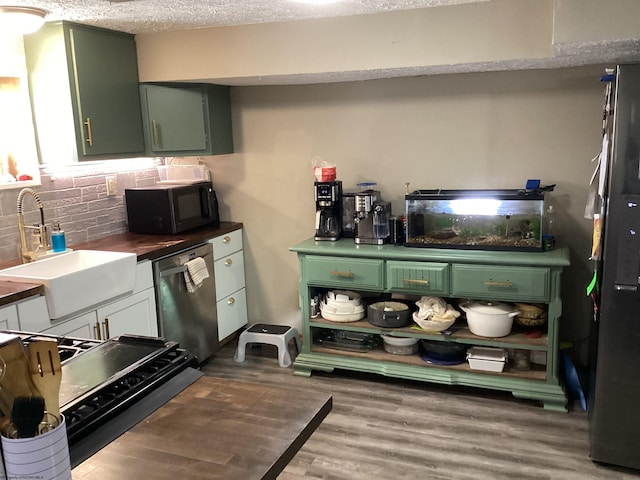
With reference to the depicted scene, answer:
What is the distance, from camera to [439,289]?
3178 millimetres

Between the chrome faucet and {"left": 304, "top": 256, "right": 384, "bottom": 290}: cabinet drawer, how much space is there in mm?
1501

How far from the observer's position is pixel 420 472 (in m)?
2.53

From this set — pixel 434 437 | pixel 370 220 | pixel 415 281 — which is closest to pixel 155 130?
pixel 370 220

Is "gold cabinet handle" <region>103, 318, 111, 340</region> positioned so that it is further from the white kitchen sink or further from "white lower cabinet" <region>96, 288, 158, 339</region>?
the white kitchen sink

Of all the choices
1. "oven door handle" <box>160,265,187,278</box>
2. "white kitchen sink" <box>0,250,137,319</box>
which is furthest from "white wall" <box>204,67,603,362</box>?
"white kitchen sink" <box>0,250,137,319</box>

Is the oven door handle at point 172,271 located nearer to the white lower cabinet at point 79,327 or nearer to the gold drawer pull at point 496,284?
the white lower cabinet at point 79,327

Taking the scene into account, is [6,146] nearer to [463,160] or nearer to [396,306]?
[396,306]

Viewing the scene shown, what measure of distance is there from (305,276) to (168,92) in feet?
4.85

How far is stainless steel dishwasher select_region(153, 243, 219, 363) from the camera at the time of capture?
322cm

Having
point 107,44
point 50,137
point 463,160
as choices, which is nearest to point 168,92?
point 107,44

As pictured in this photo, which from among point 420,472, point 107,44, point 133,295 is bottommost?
point 420,472

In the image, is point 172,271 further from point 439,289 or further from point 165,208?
point 439,289

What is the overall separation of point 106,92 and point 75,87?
223 mm

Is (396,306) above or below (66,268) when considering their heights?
below
